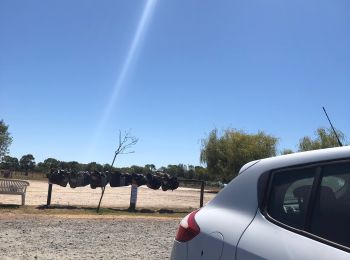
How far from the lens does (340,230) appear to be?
2.62m

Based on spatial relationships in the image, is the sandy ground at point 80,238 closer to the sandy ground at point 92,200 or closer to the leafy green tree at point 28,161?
the sandy ground at point 92,200

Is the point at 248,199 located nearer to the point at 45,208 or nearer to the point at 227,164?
the point at 45,208

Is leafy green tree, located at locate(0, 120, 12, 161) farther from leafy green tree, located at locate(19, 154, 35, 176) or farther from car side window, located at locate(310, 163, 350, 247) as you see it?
car side window, located at locate(310, 163, 350, 247)

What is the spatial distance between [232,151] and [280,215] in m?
59.5

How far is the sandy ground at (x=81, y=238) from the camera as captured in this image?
8781mm

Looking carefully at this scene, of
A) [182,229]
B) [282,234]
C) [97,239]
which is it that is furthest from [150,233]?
[282,234]

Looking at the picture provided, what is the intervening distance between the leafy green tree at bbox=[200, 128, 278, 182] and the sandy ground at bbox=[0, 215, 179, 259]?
154ft

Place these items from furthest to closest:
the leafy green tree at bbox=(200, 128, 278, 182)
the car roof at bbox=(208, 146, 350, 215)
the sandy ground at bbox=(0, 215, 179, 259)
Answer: the leafy green tree at bbox=(200, 128, 278, 182) → the sandy ground at bbox=(0, 215, 179, 259) → the car roof at bbox=(208, 146, 350, 215)

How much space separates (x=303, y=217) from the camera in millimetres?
2859

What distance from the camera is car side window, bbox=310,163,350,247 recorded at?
2.63m

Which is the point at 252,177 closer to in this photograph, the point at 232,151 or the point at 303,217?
the point at 303,217

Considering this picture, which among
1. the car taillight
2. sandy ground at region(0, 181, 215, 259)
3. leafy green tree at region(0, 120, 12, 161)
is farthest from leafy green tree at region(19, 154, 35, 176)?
the car taillight

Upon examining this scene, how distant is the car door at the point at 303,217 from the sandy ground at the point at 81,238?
5938 millimetres

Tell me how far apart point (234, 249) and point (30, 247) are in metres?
6.85
